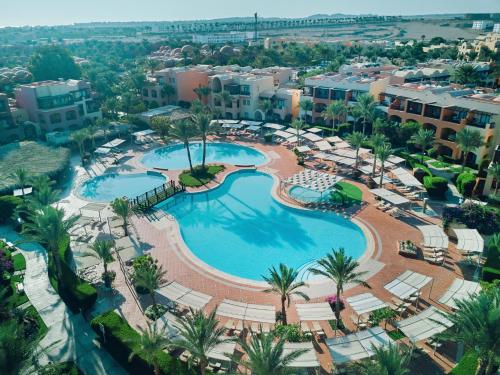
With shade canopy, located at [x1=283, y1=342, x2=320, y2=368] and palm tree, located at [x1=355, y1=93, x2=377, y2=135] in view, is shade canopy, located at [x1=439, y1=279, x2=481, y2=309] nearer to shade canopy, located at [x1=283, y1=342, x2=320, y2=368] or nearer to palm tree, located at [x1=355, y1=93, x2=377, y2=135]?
shade canopy, located at [x1=283, y1=342, x2=320, y2=368]

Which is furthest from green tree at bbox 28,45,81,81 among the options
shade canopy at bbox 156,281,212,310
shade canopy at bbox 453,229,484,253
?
shade canopy at bbox 453,229,484,253

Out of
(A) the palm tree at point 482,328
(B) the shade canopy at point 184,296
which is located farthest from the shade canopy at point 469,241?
(B) the shade canopy at point 184,296

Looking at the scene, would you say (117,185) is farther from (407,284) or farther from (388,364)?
(388,364)

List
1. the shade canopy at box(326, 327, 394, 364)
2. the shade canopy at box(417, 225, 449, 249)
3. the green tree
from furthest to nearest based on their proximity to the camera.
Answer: the green tree
the shade canopy at box(417, 225, 449, 249)
the shade canopy at box(326, 327, 394, 364)

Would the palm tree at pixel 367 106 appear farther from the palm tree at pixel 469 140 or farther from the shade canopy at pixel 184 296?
the shade canopy at pixel 184 296

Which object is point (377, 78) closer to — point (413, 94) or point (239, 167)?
point (413, 94)

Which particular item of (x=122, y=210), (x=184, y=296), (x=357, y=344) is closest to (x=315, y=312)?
(x=357, y=344)
